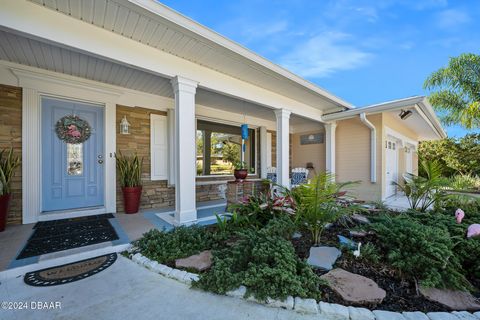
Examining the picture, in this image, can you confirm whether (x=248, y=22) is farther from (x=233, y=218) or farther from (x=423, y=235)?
(x=423, y=235)

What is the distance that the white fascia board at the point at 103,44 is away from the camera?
6.48 feet

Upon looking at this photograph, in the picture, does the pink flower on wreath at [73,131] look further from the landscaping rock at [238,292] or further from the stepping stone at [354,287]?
the stepping stone at [354,287]

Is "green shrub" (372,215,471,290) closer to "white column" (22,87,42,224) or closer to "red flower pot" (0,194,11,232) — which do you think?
"red flower pot" (0,194,11,232)

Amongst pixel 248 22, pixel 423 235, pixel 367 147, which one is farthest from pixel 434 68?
pixel 423 235

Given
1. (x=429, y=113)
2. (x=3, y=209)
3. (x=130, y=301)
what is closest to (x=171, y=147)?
(x=3, y=209)

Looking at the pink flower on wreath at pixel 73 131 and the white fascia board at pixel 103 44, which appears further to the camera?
the pink flower on wreath at pixel 73 131

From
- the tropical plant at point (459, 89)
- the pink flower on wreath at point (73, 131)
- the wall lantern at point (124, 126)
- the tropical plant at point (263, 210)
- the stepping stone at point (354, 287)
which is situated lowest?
the stepping stone at point (354, 287)

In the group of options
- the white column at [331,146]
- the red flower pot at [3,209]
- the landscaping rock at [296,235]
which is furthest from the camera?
the white column at [331,146]

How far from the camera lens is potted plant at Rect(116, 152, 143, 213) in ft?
12.2

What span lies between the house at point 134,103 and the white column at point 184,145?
0.01 meters

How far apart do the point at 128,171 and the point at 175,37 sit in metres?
2.37

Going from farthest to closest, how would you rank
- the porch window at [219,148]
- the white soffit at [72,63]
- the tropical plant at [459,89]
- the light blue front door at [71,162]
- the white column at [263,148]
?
the tropical plant at [459,89] < the white column at [263,148] < the porch window at [219,148] < the light blue front door at [71,162] < the white soffit at [72,63]

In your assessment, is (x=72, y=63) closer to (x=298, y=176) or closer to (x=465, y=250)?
(x=465, y=250)

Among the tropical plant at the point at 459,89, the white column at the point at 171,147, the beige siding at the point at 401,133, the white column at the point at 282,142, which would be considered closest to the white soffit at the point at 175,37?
the white column at the point at 282,142
